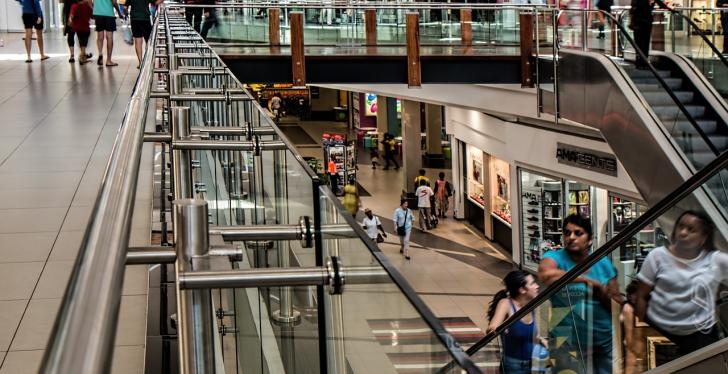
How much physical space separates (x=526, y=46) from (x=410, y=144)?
12.3m

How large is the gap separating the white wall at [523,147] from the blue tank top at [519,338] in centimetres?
975

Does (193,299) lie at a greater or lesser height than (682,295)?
greater

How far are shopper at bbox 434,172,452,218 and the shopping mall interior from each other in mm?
65

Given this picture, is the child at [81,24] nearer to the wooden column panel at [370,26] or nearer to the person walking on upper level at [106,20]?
the person walking on upper level at [106,20]

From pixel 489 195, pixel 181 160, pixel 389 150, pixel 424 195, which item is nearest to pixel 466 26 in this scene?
pixel 489 195

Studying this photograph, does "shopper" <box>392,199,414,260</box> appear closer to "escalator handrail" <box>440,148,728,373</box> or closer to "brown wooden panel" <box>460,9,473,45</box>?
"brown wooden panel" <box>460,9,473,45</box>

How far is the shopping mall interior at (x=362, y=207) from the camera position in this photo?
1350 mm

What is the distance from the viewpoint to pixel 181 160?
2.73 metres

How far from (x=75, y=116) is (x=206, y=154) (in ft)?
22.8

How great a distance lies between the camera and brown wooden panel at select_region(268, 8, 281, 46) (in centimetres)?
1856

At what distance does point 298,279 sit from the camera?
141 centimetres

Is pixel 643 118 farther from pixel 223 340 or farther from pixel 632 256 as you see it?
pixel 223 340

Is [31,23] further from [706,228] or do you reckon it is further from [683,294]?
[683,294]

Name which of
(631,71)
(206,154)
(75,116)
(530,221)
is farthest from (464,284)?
(206,154)
